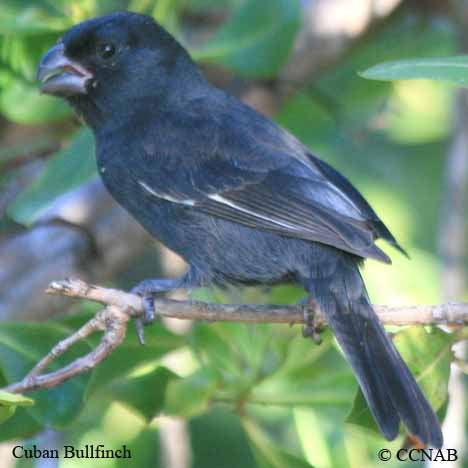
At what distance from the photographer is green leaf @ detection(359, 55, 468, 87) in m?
2.81

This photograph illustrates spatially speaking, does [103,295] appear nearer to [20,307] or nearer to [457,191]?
[20,307]

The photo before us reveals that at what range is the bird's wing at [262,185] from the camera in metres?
3.70

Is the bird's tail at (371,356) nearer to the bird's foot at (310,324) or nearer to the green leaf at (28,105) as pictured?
the bird's foot at (310,324)

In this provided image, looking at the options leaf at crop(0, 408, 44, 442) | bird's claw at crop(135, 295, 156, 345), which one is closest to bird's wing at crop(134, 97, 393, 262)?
bird's claw at crop(135, 295, 156, 345)

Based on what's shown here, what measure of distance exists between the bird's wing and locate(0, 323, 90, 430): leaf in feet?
2.45

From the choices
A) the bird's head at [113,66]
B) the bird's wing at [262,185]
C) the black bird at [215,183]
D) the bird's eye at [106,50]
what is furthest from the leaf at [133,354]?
the bird's eye at [106,50]

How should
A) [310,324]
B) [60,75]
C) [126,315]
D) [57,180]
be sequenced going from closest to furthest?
[126,315] → [310,324] → [57,180] → [60,75]

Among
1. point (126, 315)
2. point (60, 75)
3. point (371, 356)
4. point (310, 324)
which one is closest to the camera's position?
point (126, 315)

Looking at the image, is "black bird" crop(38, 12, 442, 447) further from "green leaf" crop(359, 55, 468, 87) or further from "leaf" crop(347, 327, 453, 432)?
"green leaf" crop(359, 55, 468, 87)

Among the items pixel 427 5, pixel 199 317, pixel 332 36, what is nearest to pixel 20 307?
pixel 199 317

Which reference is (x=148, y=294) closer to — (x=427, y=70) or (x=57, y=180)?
(x=57, y=180)

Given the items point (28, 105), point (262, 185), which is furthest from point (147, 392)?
point (28, 105)

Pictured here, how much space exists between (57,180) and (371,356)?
1399 mm

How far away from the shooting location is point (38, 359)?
3.43 meters
